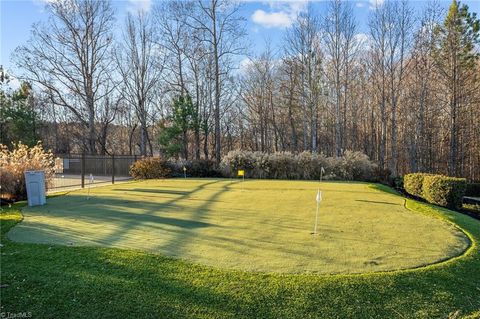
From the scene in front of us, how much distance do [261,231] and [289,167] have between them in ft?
36.4

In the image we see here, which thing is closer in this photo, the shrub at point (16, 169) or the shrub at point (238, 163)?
the shrub at point (16, 169)

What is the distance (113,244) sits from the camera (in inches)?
186

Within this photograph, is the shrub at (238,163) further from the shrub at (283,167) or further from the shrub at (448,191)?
the shrub at (448,191)

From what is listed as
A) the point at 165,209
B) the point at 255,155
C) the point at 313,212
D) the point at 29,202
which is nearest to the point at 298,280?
the point at 313,212

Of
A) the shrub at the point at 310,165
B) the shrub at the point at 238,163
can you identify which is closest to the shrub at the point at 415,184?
the shrub at the point at 310,165

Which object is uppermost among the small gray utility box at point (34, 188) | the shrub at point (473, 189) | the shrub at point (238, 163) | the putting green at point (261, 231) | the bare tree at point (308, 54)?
the bare tree at point (308, 54)

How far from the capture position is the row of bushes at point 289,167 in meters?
15.7

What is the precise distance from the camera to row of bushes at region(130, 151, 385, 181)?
617 inches

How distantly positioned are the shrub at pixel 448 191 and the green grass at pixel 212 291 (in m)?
6.81

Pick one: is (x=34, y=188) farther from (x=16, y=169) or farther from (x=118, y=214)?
(x=118, y=214)

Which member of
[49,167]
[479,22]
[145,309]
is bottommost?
[145,309]

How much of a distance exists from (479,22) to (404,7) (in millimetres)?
4423

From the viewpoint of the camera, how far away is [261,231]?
5371 millimetres

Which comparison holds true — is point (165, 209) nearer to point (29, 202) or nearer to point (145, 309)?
point (29, 202)
